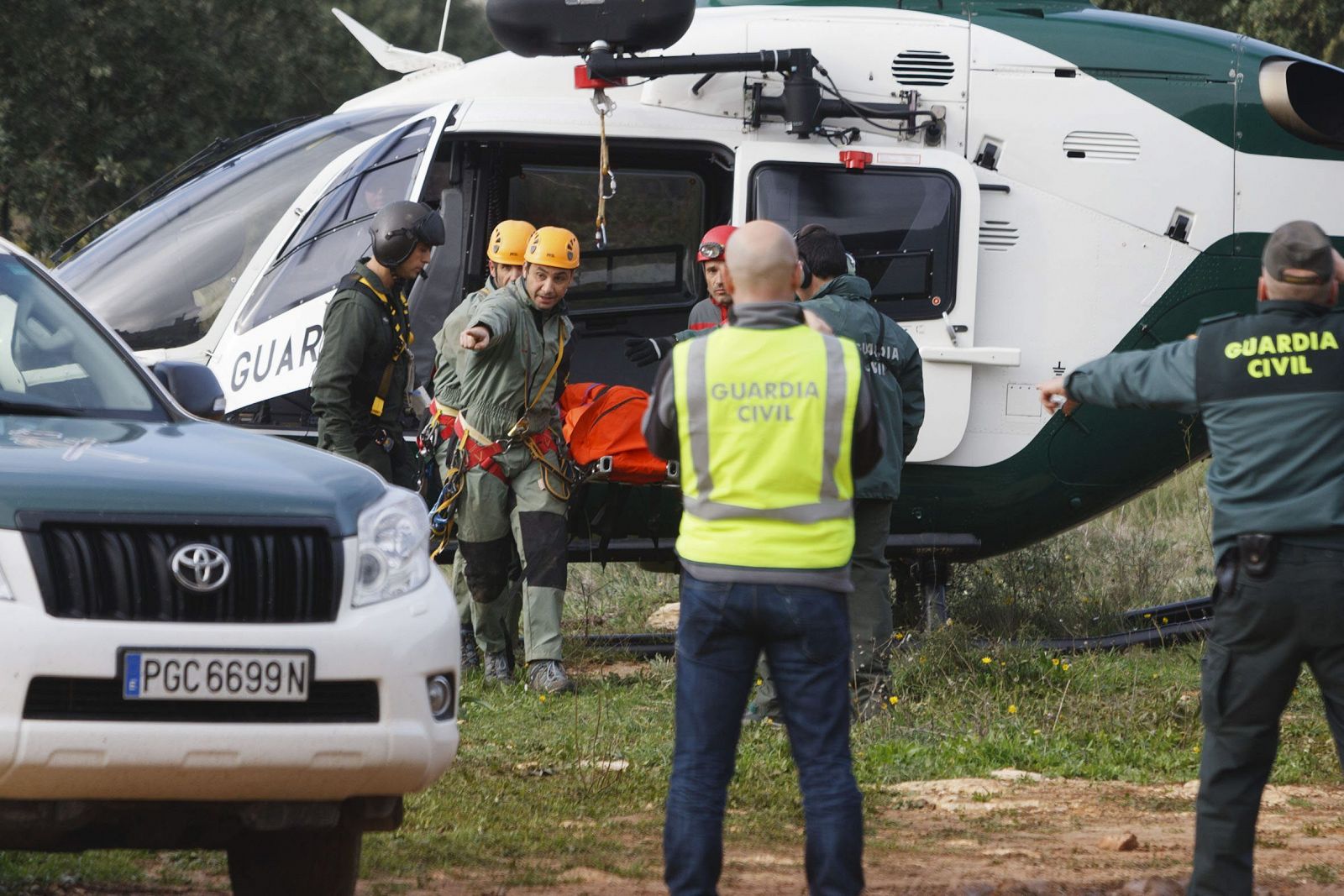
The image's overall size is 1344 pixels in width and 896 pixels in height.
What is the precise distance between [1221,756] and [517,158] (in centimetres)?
552

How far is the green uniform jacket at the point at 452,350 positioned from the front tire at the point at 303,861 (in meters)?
3.76

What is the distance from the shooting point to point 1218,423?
4.73 m

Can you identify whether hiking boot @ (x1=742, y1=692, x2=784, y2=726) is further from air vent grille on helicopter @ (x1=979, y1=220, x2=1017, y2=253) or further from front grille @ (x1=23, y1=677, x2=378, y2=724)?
front grille @ (x1=23, y1=677, x2=378, y2=724)

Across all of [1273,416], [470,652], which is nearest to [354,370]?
[470,652]

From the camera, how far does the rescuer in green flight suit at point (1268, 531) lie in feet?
14.8

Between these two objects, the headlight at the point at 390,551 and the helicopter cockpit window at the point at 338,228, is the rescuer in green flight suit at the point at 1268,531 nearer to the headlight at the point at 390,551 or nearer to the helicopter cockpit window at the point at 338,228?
the headlight at the point at 390,551

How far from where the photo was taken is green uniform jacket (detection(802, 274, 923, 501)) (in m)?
7.25

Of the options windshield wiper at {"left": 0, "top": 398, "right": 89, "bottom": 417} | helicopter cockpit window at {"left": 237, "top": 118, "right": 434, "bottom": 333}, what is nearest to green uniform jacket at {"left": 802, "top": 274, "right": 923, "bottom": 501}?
helicopter cockpit window at {"left": 237, "top": 118, "right": 434, "bottom": 333}

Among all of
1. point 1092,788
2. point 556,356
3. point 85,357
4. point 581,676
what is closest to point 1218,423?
point 1092,788

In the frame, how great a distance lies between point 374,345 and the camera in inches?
311

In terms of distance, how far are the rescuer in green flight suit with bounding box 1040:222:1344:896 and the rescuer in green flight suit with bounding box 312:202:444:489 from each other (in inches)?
160

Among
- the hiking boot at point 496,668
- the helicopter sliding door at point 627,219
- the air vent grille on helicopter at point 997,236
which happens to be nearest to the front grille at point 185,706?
the hiking boot at point 496,668

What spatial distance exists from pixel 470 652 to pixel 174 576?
4.89 meters

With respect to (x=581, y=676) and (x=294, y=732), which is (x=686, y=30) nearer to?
(x=581, y=676)
